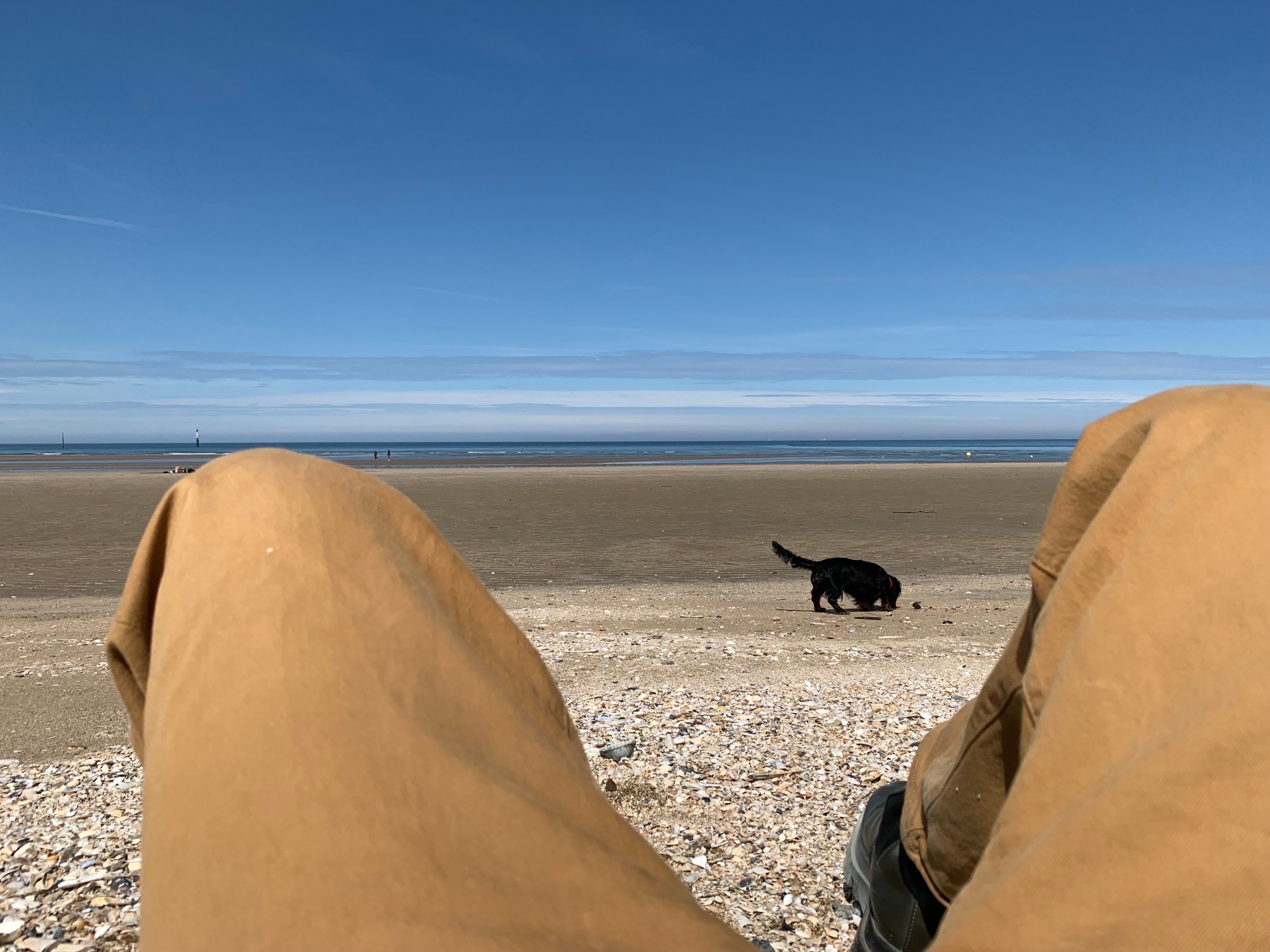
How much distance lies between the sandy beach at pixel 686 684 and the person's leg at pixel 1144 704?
189 centimetres

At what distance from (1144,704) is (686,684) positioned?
4.88m

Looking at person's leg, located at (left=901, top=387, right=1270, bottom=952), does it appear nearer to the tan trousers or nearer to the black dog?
the tan trousers

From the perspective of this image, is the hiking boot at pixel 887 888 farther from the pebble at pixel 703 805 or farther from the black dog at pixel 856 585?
the black dog at pixel 856 585

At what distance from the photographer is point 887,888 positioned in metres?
2.28

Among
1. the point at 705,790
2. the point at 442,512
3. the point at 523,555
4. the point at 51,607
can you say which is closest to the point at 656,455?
the point at 442,512

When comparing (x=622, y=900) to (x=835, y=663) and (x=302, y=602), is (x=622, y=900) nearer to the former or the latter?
(x=302, y=602)

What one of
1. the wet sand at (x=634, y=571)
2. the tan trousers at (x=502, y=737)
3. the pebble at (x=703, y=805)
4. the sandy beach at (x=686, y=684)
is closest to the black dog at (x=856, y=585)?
the wet sand at (x=634, y=571)

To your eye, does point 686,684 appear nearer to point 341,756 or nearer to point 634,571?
point 341,756

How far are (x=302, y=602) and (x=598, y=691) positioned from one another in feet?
15.0

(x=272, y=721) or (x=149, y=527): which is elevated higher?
(x=149, y=527)

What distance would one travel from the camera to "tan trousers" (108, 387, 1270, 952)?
0.91 metres

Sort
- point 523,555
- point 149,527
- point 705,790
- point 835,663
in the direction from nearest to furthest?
point 149,527
point 705,790
point 835,663
point 523,555

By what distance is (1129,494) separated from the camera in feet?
4.20

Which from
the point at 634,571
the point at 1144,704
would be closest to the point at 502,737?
the point at 1144,704
